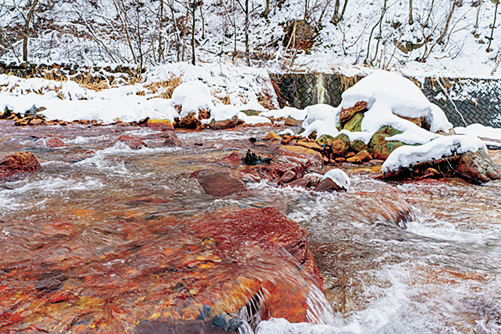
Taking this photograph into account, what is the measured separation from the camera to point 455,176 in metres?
2.87

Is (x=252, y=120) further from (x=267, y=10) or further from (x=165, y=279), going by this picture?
(x=267, y=10)

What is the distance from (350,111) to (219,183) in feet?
9.68

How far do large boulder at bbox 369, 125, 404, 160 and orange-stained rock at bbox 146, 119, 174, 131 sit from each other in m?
4.00

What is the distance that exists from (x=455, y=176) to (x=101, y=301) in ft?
10.9

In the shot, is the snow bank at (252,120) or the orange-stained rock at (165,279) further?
the snow bank at (252,120)

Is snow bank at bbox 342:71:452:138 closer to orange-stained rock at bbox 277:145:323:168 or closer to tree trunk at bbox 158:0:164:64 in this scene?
orange-stained rock at bbox 277:145:323:168

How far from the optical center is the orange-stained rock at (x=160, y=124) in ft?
19.0

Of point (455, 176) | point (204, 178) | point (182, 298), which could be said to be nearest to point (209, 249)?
point (182, 298)

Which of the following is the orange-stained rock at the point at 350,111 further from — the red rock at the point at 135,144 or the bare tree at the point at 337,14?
the bare tree at the point at 337,14

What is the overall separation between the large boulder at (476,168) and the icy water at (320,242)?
0.19m

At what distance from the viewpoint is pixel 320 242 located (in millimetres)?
1508

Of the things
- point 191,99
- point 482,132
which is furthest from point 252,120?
point 482,132

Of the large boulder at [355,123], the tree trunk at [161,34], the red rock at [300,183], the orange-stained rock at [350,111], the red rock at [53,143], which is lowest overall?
the red rock at [300,183]

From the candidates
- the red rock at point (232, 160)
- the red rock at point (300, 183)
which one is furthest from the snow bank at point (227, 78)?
the red rock at point (300, 183)
